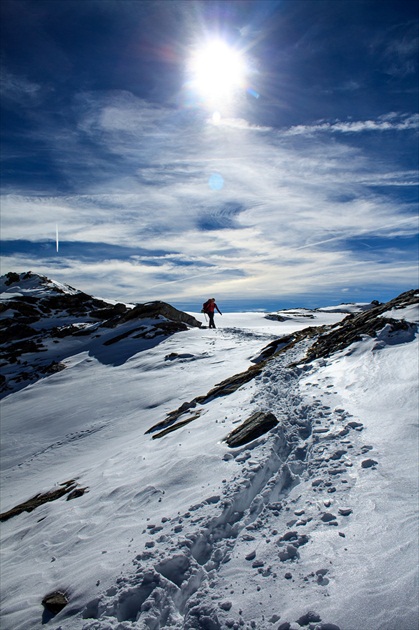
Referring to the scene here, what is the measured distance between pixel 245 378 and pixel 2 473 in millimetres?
9279

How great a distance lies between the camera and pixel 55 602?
4.57m

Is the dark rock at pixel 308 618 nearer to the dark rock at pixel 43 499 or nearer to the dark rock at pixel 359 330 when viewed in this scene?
the dark rock at pixel 43 499

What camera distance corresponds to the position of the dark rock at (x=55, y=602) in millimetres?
4520

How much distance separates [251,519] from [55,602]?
2758mm

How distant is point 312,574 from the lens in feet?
12.6

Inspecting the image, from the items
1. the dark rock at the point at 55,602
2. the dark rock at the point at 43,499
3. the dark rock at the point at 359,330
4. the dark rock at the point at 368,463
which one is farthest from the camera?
the dark rock at the point at 359,330

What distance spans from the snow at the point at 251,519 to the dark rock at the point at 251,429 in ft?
0.73

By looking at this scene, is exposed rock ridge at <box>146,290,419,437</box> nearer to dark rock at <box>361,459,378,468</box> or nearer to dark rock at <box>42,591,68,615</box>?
dark rock at <box>42,591,68,615</box>

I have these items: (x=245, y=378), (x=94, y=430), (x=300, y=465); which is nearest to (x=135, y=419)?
(x=94, y=430)

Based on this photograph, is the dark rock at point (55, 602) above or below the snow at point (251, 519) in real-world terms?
below

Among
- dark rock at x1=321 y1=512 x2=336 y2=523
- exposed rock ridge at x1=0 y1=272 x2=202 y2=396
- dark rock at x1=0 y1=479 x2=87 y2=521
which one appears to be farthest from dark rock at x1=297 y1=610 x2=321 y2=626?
exposed rock ridge at x1=0 y1=272 x2=202 y2=396

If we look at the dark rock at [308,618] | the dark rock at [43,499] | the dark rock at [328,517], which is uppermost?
the dark rock at [328,517]

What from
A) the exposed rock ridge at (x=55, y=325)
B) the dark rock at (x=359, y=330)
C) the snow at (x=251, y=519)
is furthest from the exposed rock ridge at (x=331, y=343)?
the exposed rock ridge at (x=55, y=325)

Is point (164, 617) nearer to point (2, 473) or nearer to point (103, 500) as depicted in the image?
point (103, 500)
